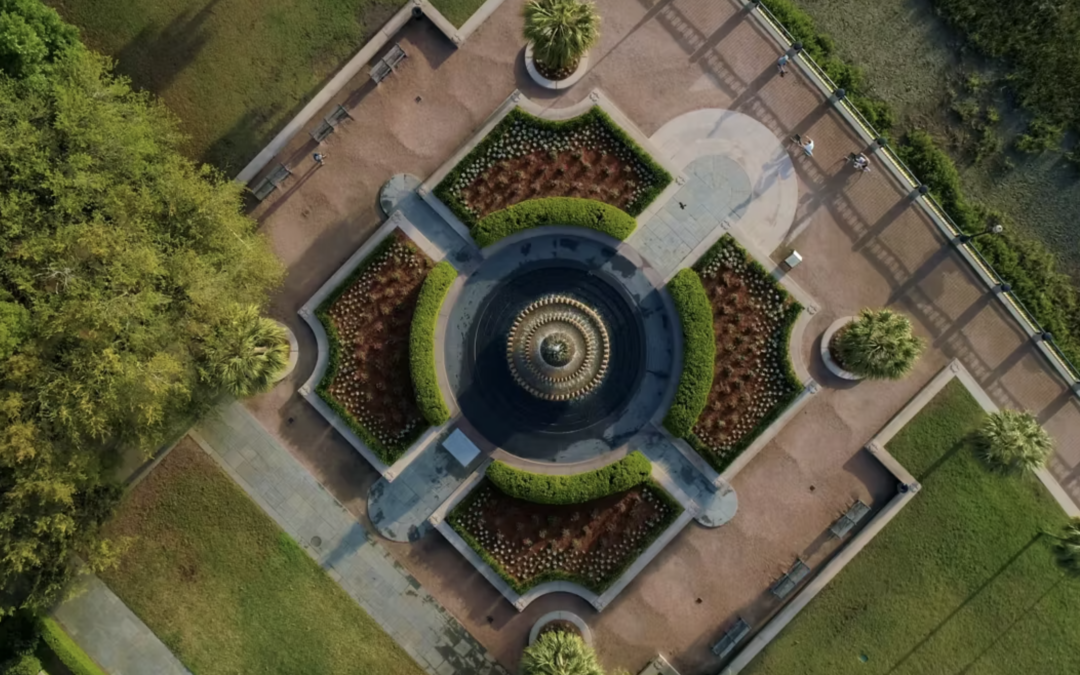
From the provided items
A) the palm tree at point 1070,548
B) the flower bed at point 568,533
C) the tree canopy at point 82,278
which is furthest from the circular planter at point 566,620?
the palm tree at point 1070,548

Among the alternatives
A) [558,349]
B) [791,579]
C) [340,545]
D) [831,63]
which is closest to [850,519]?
[791,579]

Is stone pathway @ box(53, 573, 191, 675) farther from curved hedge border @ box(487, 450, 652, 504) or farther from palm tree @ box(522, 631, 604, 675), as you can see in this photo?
curved hedge border @ box(487, 450, 652, 504)

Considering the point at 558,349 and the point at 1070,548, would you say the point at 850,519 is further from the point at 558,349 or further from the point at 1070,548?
the point at 558,349

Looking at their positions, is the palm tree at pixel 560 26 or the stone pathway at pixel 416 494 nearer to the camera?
the palm tree at pixel 560 26

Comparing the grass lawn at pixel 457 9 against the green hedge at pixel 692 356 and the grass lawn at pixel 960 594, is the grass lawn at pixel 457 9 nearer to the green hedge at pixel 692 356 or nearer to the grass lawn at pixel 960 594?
the green hedge at pixel 692 356

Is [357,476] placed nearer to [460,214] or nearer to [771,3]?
[460,214]

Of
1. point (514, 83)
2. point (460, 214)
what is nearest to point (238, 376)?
point (460, 214)
